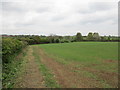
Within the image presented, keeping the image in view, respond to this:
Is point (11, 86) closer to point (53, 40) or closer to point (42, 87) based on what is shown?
point (42, 87)

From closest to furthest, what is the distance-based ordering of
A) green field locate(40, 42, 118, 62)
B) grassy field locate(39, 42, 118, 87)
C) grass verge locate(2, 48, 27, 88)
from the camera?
grass verge locate(2, 48, 27, 88), grassy field locate(39, 42, 118, 87), green field locate(40, 42, 118, 62)

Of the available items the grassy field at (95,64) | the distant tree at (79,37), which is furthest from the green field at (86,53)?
the distant tree at (79,37)

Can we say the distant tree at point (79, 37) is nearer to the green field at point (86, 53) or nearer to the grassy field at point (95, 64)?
the green field at point (86, 53)

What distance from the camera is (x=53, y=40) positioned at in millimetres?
57125

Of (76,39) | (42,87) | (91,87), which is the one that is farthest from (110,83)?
(76,39)

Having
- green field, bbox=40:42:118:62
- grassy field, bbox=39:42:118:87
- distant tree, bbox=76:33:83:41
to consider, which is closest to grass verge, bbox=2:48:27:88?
grassy field, bbox=39:42:118:87

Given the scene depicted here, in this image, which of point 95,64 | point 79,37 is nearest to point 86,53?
point 95,64

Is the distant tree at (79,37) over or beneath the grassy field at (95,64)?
over

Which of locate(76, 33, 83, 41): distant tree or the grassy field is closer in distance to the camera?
the grassy field

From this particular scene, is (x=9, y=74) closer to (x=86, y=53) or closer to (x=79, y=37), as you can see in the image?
(x=86, y=53)

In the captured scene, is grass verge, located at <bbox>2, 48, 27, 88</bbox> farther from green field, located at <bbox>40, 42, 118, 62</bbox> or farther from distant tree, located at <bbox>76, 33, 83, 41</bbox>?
distant tree, located at <bbox>76, 33, 83, 41</bbox>

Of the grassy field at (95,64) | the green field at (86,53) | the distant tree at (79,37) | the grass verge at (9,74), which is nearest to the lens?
the grass verge at (9,74)

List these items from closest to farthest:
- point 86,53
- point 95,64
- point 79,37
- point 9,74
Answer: point 9,74 → point 95,64 → point 86,53 → point 79,37

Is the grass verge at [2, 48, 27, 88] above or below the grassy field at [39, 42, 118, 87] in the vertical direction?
above
